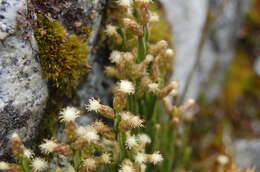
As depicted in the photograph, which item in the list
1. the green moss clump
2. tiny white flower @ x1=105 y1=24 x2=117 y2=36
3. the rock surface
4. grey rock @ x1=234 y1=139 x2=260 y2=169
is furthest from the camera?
grey rock @ x1=234 y1=139 x2=260 y2=169

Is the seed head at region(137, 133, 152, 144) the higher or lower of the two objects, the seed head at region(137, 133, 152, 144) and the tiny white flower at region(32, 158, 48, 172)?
the higher

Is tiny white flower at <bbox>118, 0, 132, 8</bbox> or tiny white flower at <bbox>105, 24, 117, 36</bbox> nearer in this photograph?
tiny white flower at <bbox>118, 0, 132, 8</bbox>

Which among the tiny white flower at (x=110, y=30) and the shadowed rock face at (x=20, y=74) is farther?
the tiny white flower at (x=110, y=30)

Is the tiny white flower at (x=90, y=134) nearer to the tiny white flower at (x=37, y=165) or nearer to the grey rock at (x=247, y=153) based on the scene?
the tiny white flower at (x=37, y=165)

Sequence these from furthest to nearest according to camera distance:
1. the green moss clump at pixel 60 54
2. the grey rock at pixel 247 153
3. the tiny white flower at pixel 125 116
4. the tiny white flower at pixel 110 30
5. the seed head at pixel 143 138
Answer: the grey rock at pixel 247 153 < the tiny white flower at pixel 110 30 < the seed head at pixel 143 138 < the green moss clump at pixel 60 54 < the tiny white flower at pixel 125 116

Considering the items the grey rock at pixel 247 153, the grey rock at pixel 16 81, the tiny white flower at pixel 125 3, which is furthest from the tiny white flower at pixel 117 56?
the grey rock at pixel 247 153

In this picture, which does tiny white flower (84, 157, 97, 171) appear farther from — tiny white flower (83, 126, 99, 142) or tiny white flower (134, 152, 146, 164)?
tiny white flower (134, 152, 146, 164)

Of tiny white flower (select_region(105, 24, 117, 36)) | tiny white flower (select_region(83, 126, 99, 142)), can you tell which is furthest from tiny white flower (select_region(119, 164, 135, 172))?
tiny white flower (select_region(105, 24, 117, 36))

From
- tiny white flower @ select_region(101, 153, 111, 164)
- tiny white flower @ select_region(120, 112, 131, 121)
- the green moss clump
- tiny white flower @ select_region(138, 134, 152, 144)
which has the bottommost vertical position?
tiny white flower @ select_region(101, 153, 111, 164)
